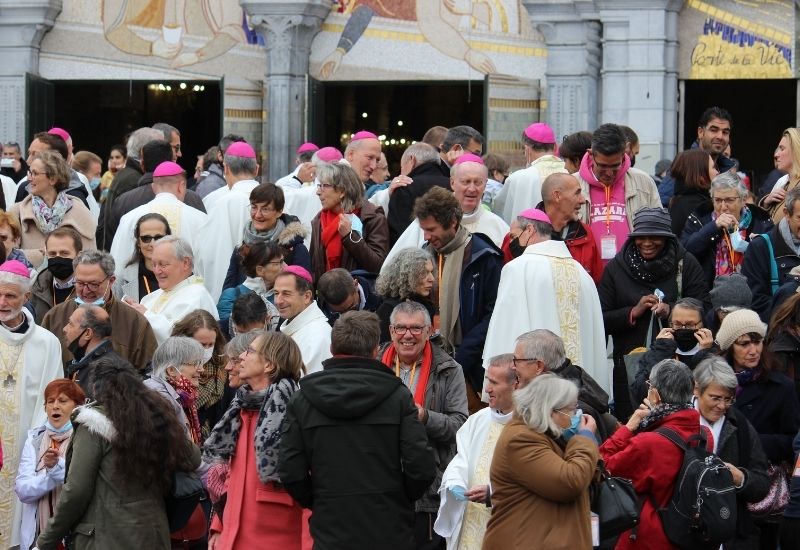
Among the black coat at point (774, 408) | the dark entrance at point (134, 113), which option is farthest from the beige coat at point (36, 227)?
the dark entrance at point (134, 113)

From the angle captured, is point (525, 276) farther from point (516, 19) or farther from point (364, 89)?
point (364, 89)

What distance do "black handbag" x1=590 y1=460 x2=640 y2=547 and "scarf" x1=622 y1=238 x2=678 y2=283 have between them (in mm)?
2738

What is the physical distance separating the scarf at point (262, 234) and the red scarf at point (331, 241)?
0.31 m

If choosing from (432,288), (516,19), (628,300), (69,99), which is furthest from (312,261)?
(69,99)

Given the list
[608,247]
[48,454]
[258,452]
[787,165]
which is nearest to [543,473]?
[258,452]

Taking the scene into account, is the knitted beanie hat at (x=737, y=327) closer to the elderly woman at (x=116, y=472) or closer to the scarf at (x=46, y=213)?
the elderly woman at (x=116, y=472)

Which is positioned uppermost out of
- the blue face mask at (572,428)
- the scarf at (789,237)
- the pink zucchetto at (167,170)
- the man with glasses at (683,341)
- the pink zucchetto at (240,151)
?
the pink zucchetto at (240,151)

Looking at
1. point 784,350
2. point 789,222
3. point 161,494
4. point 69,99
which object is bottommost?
point 161,494

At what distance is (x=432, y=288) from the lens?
10.7 m

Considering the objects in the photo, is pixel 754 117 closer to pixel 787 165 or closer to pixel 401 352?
pixel 787 165

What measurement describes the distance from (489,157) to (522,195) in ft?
5.03

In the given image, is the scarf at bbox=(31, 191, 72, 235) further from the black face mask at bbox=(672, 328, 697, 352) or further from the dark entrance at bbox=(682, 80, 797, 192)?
the dark entrance at bbox=(682, 80, 797, 192)

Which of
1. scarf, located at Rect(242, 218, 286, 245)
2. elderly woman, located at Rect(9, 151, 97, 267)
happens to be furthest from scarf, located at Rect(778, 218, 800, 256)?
elderly woman, located at Rect(9, 151, 97, 267)

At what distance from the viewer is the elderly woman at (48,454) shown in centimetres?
966
